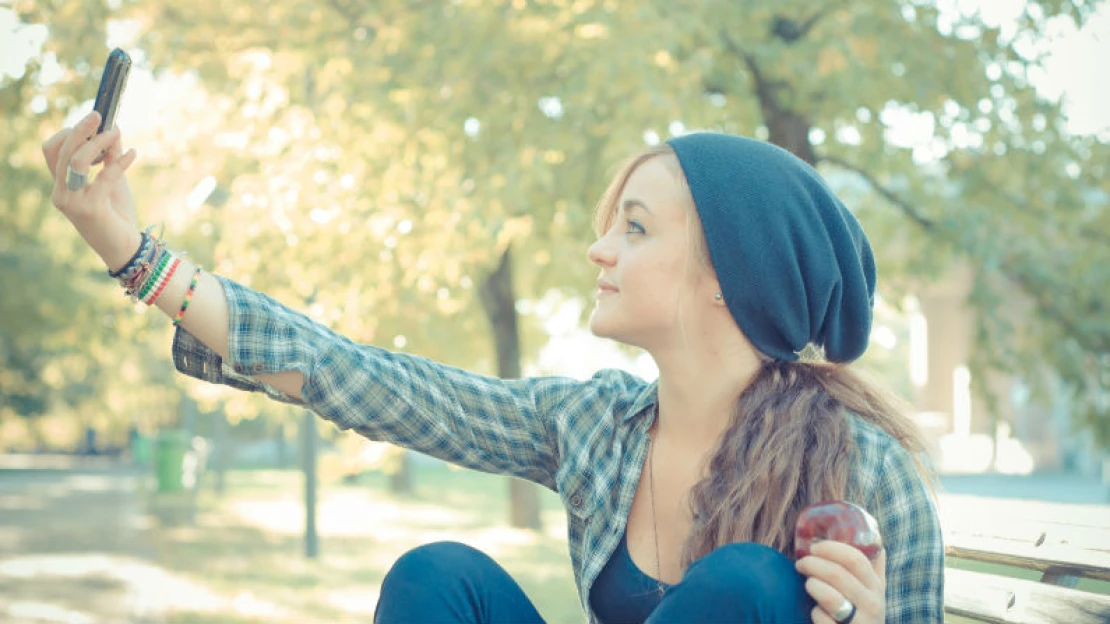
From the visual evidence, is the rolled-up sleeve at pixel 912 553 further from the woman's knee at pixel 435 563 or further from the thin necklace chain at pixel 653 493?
the woman's knee at pixel 435 563

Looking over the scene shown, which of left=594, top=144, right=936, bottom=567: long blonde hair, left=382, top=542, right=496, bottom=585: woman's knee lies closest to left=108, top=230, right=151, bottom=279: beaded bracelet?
left=382, top=542, right=496, bottom=585: woman's knee

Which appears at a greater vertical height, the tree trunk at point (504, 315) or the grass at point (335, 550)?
the tree trunk at point (504, 315)

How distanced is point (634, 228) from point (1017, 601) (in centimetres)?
109

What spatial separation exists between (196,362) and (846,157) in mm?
6785

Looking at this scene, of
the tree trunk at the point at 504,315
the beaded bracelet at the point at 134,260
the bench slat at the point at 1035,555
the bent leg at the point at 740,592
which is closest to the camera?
Result: the bent leg at the point at 740,592

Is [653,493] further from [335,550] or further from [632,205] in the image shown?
[335,550]

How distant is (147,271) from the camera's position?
1983 millimetres

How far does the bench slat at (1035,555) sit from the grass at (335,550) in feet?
0.69

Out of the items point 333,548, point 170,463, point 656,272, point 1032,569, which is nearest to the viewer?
point 656,272

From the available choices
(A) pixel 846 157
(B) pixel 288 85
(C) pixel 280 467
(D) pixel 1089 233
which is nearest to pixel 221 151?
(B) pixel 288 85

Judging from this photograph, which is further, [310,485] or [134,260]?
[310,485]

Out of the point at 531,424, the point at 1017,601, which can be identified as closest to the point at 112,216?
the point at 531,424

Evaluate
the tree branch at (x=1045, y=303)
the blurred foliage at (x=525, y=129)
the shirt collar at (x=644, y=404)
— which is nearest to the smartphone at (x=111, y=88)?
the shirt collar at (x=644, y=404)

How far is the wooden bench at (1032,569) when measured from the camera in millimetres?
2191
